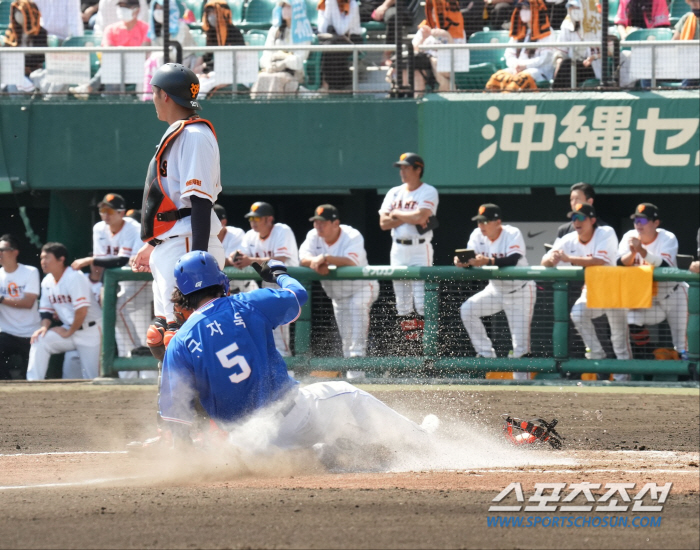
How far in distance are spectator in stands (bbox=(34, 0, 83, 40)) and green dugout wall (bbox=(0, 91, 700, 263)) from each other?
4.39ft

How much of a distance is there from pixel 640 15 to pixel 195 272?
8.54 m

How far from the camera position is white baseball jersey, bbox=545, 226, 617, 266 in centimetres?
935

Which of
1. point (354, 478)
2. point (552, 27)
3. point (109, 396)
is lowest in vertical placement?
point (109, 396)

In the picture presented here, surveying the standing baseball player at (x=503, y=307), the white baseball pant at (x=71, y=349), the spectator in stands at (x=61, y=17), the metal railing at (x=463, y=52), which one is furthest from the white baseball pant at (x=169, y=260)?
the spectator in stands at (x=61, y=17)

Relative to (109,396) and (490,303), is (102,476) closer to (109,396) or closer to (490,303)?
(109,396)

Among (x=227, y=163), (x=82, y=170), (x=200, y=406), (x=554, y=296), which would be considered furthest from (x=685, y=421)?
(x=82, y=170)

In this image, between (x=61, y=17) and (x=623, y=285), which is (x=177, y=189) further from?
(x=61, y=17)

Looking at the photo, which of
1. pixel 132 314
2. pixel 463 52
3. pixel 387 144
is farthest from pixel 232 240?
pixel 463 52

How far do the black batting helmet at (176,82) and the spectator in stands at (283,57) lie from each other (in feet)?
19.2

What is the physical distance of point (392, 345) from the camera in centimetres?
936

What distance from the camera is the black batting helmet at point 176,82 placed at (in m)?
5.21

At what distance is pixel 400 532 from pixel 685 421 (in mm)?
4195

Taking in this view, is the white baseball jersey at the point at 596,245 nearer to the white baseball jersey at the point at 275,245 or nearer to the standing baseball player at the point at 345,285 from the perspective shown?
the standing baseball player at the point at 345,285

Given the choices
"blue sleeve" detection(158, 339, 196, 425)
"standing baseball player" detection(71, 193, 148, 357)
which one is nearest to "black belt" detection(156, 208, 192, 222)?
"blue sleeve" detection(158, 339, 196, 425)
